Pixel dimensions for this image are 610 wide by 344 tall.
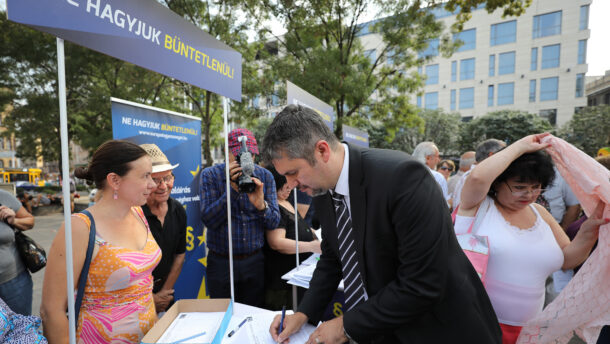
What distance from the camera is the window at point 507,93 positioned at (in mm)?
32406

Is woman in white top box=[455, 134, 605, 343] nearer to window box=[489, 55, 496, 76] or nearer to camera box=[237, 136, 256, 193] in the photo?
camera box=[237, 136, 256, 193]

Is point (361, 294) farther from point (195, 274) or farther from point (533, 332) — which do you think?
point (195, 274)

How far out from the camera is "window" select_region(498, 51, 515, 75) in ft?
105

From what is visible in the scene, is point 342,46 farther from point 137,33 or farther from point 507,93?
point 507,93

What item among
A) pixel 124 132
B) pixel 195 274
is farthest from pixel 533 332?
pixel 124 132

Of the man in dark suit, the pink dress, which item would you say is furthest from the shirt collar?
the pink dress

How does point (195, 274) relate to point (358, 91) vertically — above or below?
below

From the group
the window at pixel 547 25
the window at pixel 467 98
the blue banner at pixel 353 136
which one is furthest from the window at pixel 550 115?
the blue banner at pixel 353 136

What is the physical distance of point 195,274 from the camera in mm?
3402

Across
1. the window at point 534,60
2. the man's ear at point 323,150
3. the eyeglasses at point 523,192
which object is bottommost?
the eyeglasses at point 523,192

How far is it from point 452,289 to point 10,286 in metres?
3.15

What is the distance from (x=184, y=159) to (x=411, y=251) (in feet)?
9.42

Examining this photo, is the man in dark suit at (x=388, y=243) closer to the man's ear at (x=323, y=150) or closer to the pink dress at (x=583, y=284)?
the man's ear at (x=323, y=150)

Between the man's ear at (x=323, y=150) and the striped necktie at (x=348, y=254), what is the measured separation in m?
0.19
